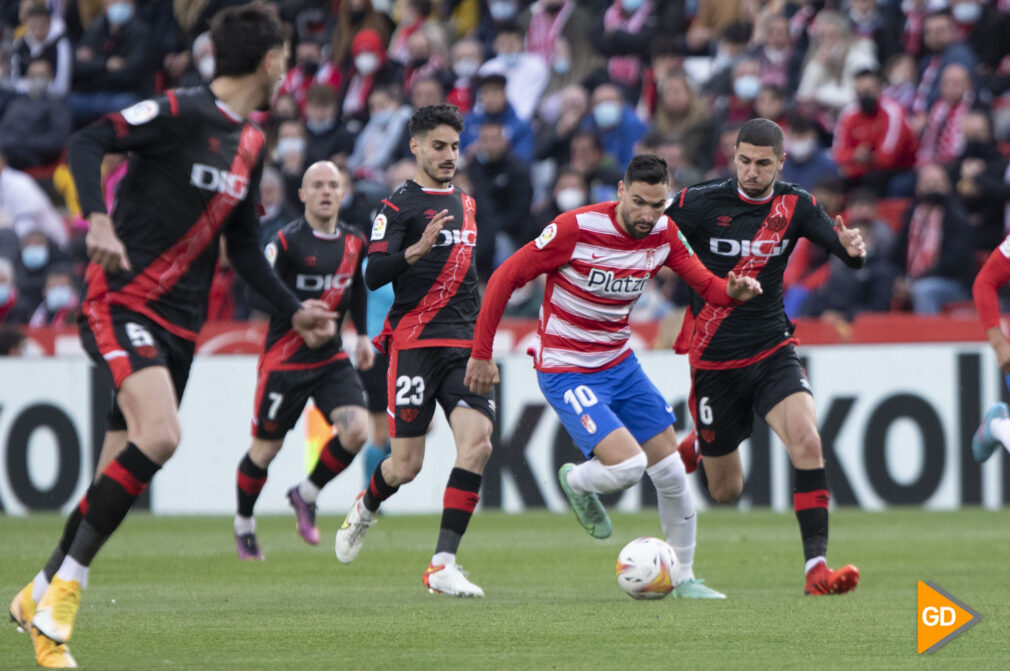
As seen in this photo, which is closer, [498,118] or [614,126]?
[614,126]

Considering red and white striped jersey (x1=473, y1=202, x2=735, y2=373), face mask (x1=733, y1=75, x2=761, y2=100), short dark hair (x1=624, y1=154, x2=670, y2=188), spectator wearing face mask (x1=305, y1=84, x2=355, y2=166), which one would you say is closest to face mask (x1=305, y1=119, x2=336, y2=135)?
spectator wearing face mask (x1=305, y1=84, x2=355, y2=166)

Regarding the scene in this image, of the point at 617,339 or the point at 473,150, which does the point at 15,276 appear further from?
the point at 617,339

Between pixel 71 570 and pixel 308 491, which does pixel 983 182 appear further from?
pixel 71 570

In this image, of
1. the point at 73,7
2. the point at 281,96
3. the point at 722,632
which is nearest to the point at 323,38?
the point at 281,96

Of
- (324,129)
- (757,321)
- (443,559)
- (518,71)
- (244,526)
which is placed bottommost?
(244,526)

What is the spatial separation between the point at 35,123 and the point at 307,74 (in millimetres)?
3615

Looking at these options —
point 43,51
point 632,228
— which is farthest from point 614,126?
point 632,228

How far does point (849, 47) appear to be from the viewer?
18.0 meters

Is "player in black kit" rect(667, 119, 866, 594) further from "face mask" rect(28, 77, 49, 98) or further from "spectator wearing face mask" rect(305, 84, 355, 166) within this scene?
"face mask" rect(28, 77, 49, 98)

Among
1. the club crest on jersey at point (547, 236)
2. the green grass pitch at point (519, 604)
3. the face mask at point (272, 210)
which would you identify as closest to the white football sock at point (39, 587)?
the green grass pitch at point (519, 604)

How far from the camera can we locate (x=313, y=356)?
11086 mm

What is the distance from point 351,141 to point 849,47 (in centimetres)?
595

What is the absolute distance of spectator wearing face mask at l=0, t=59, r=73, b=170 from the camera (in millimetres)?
20625

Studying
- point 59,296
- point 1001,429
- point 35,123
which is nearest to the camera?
point 1001,429
